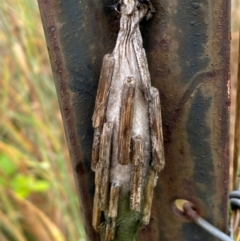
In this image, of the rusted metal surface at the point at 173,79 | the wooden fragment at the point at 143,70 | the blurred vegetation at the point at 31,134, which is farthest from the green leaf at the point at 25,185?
the wooden fragment at the point at 143,70

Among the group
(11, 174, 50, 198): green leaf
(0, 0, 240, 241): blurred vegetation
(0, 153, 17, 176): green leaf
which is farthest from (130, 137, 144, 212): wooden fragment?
(0, 153, 17, 176): green leaf

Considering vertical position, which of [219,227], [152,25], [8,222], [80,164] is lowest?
[8,222]

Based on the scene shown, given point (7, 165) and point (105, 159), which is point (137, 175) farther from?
point (7, 165)

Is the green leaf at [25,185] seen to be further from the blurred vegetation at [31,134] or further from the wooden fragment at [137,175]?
the wooden fragment at [137,175]

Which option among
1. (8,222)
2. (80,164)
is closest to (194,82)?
(80,164)

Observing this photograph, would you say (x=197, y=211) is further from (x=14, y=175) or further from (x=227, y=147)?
(x=14, y=175)

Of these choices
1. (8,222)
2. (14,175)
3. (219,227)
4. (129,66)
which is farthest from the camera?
(14,175)
